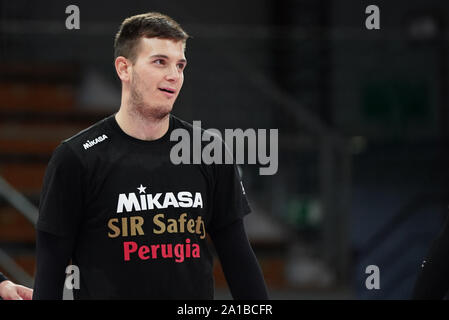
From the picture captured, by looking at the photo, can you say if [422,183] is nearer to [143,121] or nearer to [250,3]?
[250,3]

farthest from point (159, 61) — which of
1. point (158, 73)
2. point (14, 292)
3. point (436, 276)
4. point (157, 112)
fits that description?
point (436, 276)

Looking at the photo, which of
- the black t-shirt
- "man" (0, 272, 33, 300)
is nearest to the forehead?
the black t-shirt

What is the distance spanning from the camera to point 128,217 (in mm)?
2184

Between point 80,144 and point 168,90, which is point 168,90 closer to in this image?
point 168,90

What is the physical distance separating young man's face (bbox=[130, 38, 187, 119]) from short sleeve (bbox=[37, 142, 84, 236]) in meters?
0.26

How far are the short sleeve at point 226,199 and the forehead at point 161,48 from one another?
35 centimetres

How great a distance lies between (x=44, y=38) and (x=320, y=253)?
16.4 ft

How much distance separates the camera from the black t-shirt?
2162mm

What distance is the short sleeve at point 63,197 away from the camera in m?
2.15

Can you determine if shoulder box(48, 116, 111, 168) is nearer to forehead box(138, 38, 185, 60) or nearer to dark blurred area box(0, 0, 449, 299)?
forehead box(138, 38, 185, 60)

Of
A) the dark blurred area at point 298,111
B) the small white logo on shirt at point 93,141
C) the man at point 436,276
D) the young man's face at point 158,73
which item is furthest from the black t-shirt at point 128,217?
the dark blurred area at point 298,111

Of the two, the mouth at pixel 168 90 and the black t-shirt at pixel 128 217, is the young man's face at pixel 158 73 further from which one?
the black t-shirt at pixel 128 217
